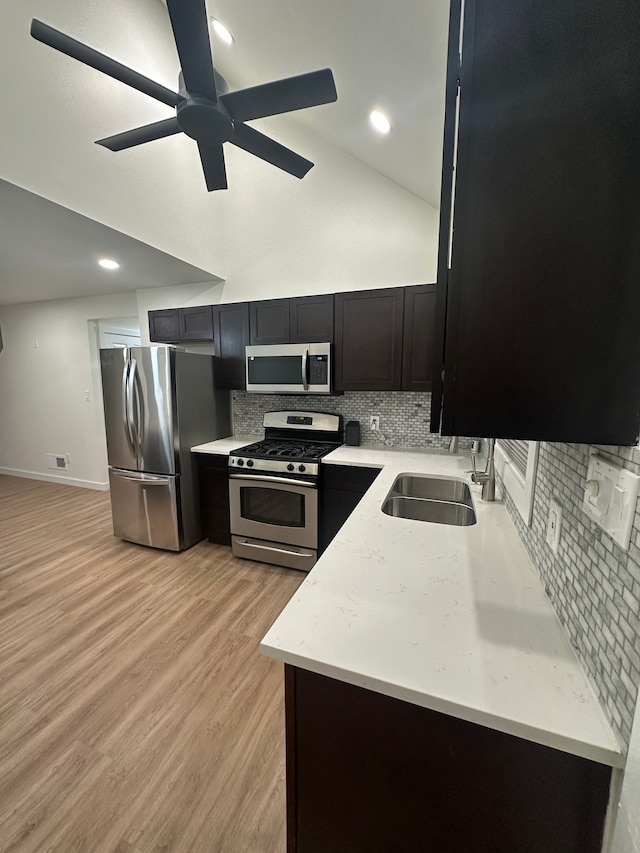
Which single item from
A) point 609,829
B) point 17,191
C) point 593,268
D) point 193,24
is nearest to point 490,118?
point 593,268

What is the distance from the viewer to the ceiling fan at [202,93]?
129cm

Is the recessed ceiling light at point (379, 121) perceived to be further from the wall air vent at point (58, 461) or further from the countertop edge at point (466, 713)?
the wall air vent at point (58, 461)

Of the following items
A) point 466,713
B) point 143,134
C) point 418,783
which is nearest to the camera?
point 466,713

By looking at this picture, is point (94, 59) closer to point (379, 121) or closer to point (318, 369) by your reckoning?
point (379, 121)

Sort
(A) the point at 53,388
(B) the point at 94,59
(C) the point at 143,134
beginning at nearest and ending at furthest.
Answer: (B) the point at 94,59
(C) the point at 143,134
(A) the point at 53,388

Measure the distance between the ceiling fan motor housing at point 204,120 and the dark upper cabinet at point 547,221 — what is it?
1.50 m

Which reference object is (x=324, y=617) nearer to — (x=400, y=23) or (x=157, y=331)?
(x=400, y=23)

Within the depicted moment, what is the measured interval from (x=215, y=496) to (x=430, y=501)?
1.93 meters

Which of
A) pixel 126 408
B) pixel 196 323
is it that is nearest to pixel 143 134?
pixel 196 323

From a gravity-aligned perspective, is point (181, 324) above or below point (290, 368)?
above

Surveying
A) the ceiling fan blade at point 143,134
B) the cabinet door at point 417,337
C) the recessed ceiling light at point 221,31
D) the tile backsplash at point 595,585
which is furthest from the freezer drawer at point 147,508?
the recessed ceiling light at point 221,31

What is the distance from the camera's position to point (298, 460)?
2.51 m

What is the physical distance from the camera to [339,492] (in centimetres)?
249

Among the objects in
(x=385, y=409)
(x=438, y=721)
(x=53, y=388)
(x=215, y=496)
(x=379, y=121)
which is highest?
(x=379, y=121)
